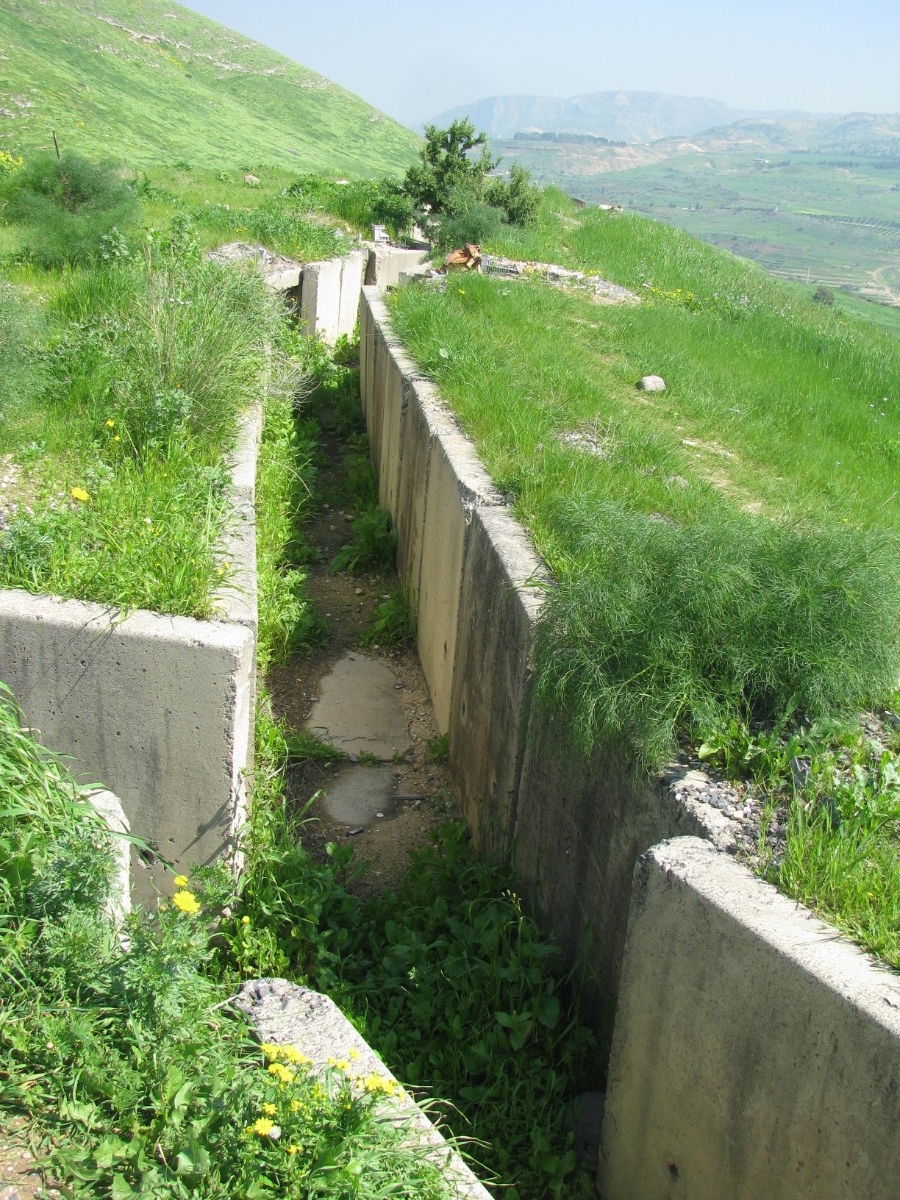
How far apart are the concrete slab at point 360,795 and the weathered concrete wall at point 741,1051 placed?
201 cm

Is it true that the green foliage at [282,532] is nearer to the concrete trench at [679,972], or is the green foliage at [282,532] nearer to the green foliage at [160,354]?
the green foliage at [160,354]

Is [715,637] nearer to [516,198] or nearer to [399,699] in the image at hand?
[399,699]

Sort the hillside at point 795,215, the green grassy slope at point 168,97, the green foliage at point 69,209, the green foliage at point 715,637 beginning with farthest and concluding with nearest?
the hillside at point 795,215 → the green grassy slope at point 168,97 → the green foliage at point 69,209 → the green foliage at point 715,637

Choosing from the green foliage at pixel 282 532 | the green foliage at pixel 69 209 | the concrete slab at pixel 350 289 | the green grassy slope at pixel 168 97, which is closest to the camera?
the green foliage at pixel 282 532

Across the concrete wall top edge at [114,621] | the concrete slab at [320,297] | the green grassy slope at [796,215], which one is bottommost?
the concrete wall top edge at [114,621]

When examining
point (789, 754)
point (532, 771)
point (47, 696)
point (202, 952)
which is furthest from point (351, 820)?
point (789, 754)

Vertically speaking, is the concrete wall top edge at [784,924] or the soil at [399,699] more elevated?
the concrete wall top edge at [784,924]

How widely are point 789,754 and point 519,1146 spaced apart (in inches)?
53.8

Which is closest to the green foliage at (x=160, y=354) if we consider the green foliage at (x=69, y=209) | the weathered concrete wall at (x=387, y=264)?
the green foliage at (x=69, y=209)

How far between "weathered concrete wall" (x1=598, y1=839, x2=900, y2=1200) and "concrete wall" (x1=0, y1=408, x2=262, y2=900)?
1.51 meters

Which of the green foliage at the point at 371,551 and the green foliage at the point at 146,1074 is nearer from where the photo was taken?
the green foliage at the point at 146,1074

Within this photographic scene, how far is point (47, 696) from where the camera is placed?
3328mm

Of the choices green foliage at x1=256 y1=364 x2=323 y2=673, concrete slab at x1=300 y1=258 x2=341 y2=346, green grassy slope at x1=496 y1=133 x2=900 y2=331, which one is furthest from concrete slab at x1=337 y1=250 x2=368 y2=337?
green grassy slope at x1=496 y1=133 x2=900 y2=331

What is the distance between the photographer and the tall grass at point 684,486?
114 inches
